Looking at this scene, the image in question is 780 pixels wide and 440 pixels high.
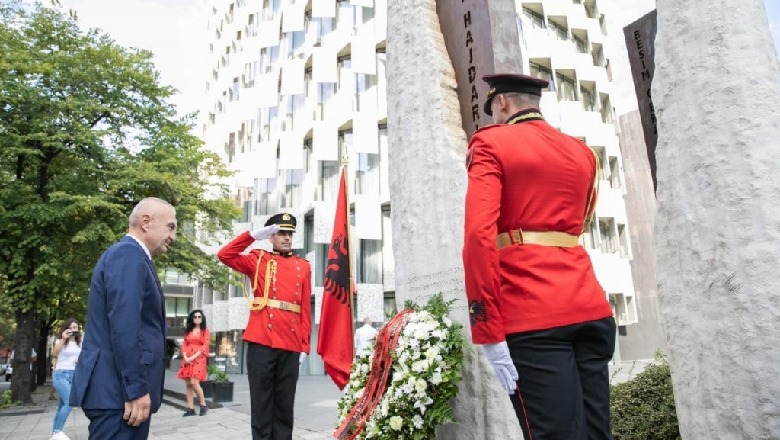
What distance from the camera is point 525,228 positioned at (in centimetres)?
254

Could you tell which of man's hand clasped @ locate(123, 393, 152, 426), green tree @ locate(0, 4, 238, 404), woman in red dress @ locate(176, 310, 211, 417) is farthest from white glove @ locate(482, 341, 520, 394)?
green tree @ locate(0, 4, 238, 404)

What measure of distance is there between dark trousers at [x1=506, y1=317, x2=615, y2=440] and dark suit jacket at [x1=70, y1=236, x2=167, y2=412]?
2.05 metres

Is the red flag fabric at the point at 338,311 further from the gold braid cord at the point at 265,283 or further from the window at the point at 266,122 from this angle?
A: the window at the point at 266,122

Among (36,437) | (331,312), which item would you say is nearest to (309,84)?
(36,437)

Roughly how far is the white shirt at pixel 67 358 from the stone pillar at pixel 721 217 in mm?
9655

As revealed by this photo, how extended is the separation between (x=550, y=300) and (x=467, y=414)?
6.47ft

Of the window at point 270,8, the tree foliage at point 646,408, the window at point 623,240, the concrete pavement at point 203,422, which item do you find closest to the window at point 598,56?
the window at point 623,240

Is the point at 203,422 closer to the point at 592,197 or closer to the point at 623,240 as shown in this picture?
the point at 592,197

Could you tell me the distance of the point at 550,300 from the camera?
2.35 metres

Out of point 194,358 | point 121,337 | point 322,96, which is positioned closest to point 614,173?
point 322,96

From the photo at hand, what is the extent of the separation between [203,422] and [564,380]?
9.15 metres

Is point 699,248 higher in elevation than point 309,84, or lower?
lower

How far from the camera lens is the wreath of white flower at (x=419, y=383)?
3594 mm

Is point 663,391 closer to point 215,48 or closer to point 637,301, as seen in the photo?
point 637,301
